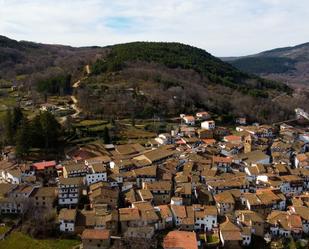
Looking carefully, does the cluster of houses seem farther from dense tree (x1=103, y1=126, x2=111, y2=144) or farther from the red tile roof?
dense tree (x1=103, y1=126, x2=111, y2=144)

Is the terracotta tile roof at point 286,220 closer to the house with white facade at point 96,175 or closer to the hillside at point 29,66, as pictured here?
the house with white facade at point 96,175

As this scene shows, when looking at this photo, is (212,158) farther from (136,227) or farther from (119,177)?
(136,227)

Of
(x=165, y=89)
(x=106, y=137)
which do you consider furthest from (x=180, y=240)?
(x=165, y=89)

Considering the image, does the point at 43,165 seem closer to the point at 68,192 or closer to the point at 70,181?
the point at 70,181

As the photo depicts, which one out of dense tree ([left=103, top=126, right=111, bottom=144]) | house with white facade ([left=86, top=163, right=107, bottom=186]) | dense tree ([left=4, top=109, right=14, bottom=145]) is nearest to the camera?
house with white facade ([left=86, top=163, right=107, bottom=186])

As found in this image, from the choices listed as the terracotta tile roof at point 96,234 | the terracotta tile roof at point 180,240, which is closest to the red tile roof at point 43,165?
the terracotta tile roof at point 96,234

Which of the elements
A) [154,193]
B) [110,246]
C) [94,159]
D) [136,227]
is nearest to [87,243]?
[110,246]

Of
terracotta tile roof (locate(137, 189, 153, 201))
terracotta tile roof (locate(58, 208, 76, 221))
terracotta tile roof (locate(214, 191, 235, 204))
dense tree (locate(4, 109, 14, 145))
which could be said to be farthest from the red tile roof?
terracotta tile roof (locate(214, 191, 235, 204))
